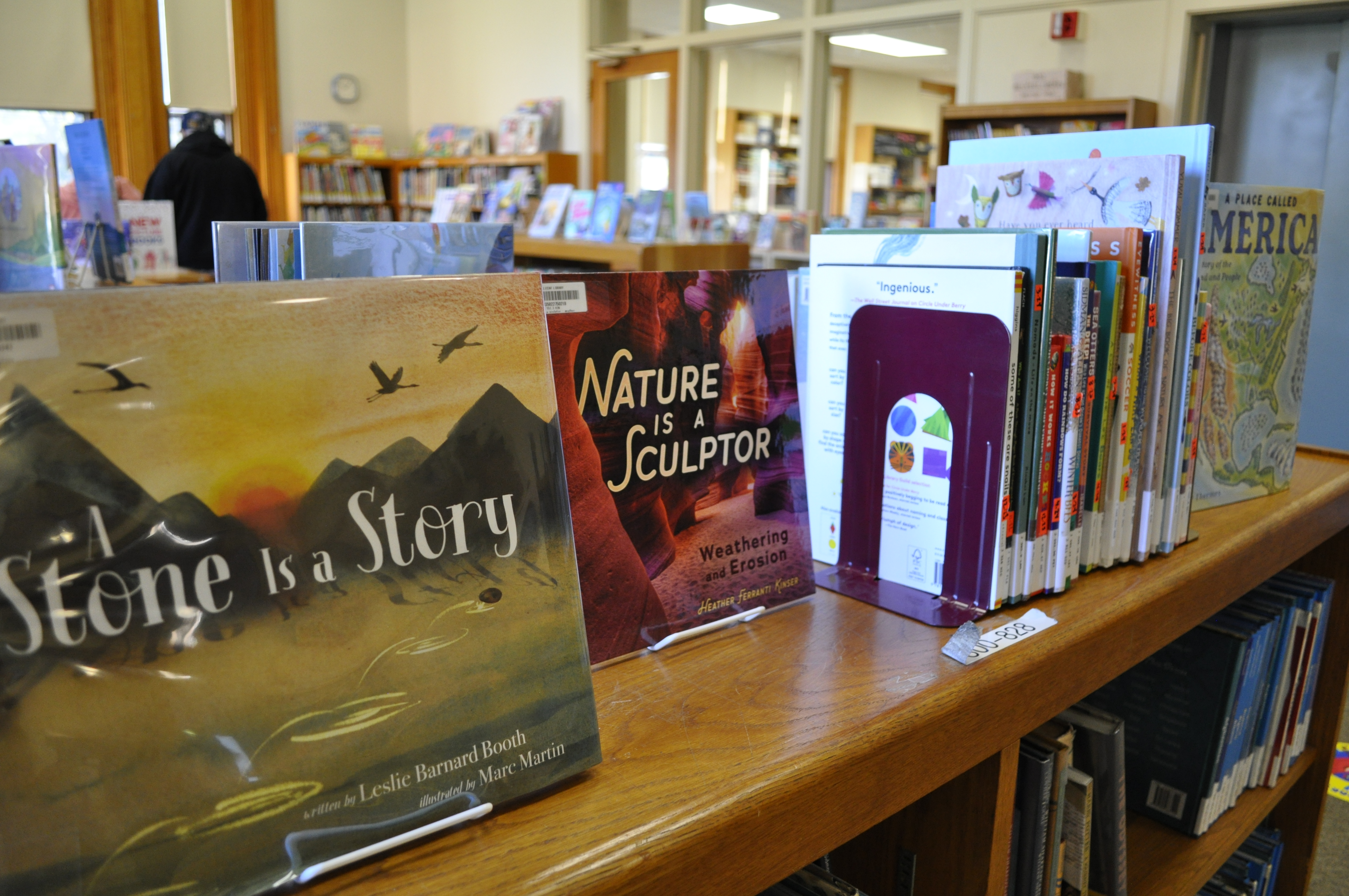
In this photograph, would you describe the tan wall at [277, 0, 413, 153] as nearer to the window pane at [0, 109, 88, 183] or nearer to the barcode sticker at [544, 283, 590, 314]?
the window pane at [0, 109, 88, 183]

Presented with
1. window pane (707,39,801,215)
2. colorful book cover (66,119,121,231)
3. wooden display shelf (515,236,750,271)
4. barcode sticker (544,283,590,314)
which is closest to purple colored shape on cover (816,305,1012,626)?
barcode sticker (544,283,590,314)

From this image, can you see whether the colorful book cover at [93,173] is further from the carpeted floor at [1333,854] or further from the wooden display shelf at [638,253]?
the carpeted floor at [1333,854]

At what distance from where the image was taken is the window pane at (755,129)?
366 inches

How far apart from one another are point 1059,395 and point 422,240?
621 millimetres

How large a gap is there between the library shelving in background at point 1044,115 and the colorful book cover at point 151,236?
11.6 feet

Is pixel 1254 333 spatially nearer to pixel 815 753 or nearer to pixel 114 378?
pixel 815 753

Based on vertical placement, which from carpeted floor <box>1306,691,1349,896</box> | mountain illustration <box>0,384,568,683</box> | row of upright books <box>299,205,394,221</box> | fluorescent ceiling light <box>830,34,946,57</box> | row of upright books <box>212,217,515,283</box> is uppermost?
fluorescent ceiling light <box>830,34,946,57</box>

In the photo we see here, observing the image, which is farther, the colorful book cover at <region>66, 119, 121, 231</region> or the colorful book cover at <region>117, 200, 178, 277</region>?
the colorful book cover at <region>117, 200, 178, 277</region>

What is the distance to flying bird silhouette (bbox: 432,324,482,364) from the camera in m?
0.55

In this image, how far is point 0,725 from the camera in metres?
0.39

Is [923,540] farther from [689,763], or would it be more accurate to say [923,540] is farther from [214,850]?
[214,850]

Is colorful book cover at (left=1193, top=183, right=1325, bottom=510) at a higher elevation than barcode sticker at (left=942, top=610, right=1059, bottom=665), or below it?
higher

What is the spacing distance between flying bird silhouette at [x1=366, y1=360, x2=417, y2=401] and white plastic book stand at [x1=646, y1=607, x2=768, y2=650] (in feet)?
1.10

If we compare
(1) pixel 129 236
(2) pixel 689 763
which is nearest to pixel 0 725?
(2) pixel 689 763
